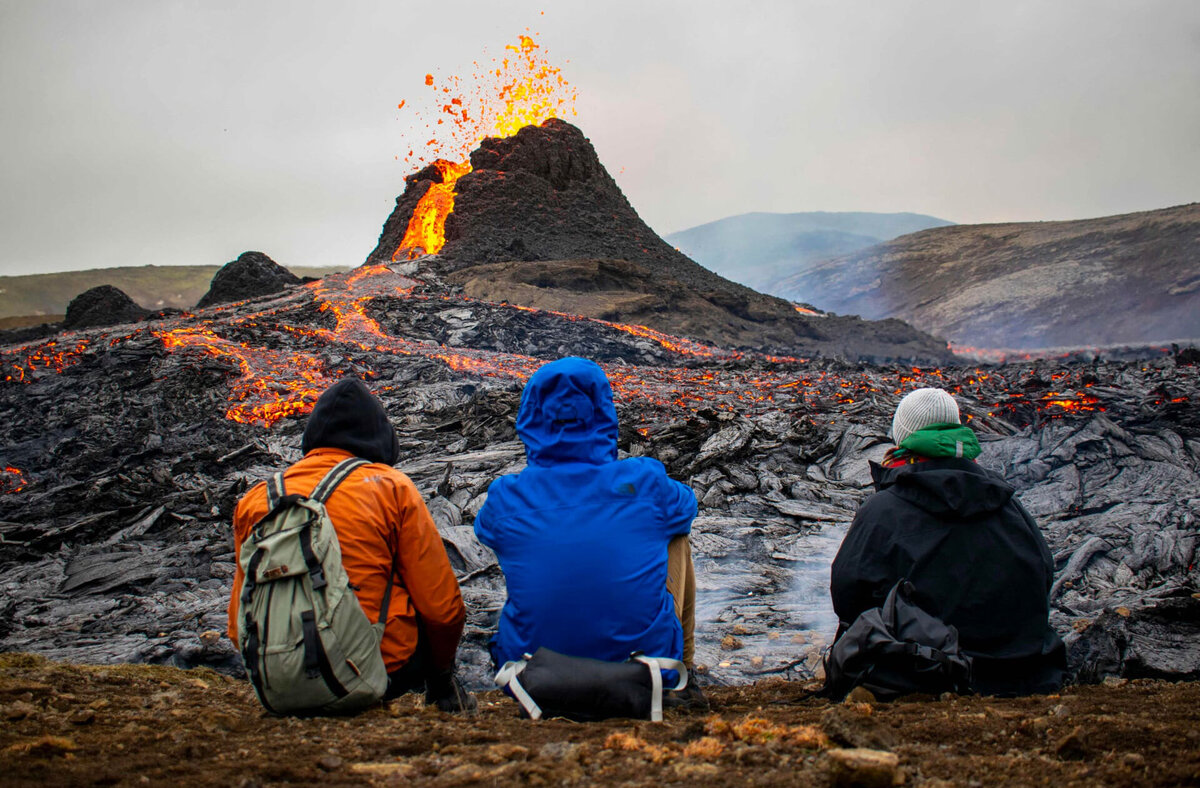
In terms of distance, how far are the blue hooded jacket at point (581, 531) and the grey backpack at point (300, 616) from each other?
0.58 metres

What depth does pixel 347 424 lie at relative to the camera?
9.84ft

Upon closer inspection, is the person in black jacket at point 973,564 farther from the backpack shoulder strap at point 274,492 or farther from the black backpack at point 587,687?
the backpack shoulder strap at point 274,492

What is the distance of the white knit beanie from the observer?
124 inches

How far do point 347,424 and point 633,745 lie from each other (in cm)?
176

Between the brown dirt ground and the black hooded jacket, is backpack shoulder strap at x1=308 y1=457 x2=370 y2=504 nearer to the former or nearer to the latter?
the brown dirt ground

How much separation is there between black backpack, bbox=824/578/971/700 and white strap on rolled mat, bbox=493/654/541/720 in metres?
1.26

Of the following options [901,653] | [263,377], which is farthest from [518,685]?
[263,377]

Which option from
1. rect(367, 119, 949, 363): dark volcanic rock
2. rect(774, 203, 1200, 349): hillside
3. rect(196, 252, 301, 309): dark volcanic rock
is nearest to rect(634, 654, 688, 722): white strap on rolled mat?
rect(367, 119, 949, 363): dark volcanic rock

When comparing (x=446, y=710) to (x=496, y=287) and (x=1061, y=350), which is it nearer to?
(x=496, y=287)

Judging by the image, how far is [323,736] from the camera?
7.74 ft

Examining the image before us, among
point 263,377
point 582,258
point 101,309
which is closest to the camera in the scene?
point 263,377

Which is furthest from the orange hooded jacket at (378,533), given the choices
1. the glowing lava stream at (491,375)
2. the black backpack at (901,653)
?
the glowing lava stream at (491,375)

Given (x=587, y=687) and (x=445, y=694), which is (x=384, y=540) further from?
(x=587, y=687)

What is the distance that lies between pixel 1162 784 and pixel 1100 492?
7.18 metres
